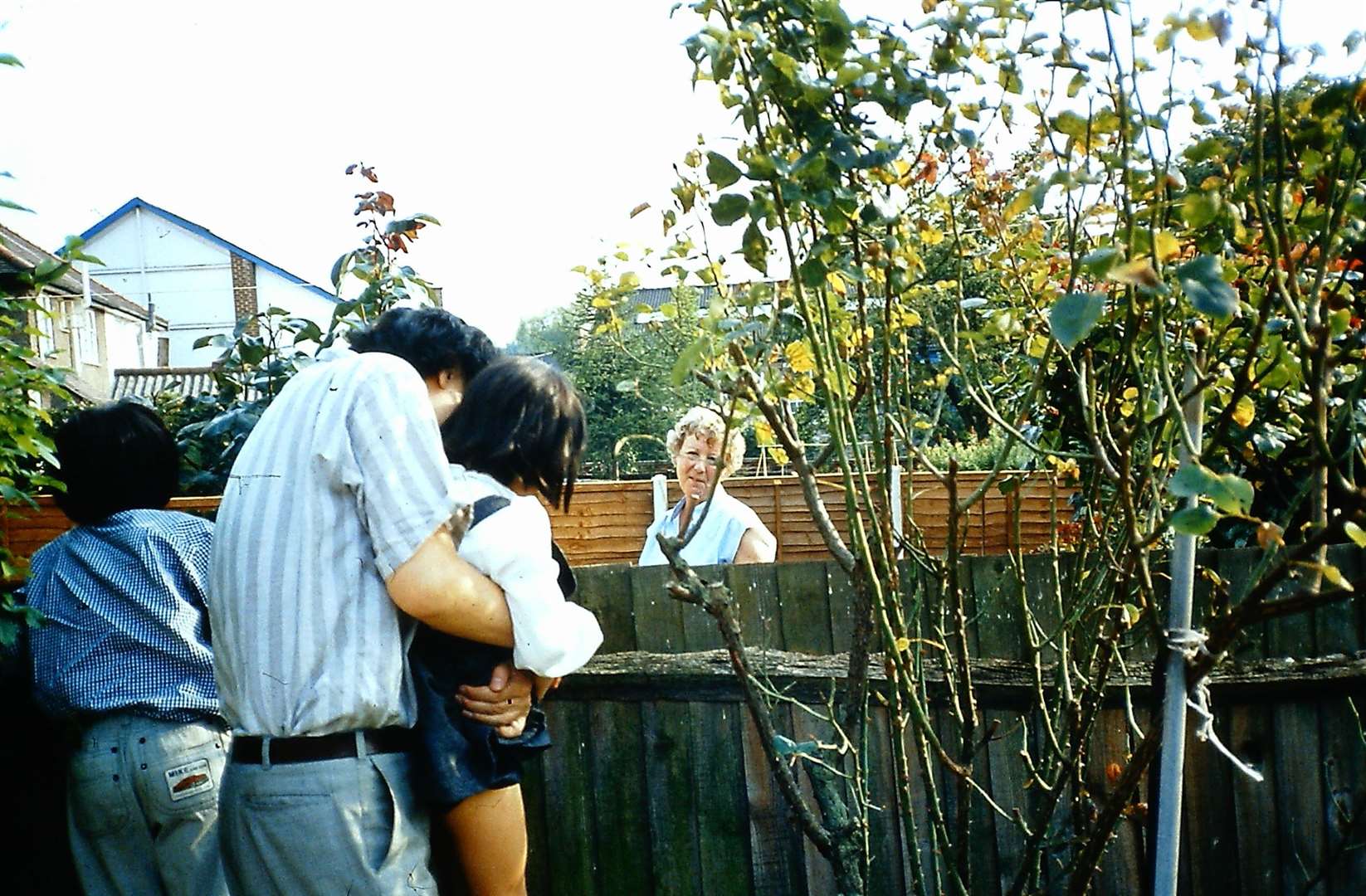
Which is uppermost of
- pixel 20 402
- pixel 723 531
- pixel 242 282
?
pixel 242 282

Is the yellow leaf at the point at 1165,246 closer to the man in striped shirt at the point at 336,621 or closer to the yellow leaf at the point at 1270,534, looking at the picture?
the yellow leaf at the point at 1270,534

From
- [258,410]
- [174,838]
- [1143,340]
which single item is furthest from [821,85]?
[258,410]

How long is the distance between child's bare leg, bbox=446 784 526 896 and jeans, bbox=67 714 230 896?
119 cm

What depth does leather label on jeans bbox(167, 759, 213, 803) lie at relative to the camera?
3.02 m

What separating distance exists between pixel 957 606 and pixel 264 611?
44.8 inches

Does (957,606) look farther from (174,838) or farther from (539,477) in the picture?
(174,838)

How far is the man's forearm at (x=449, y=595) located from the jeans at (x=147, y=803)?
4.56ft

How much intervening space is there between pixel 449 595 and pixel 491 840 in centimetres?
50

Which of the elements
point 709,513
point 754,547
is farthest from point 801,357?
point 754,547

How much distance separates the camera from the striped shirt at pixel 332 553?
191 centimetres

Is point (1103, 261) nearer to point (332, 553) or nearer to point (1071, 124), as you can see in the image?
point (1071, 124)

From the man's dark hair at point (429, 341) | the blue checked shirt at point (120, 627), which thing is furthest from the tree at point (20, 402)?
the man's dark hair at point (429, 341)

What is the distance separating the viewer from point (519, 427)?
2.28m

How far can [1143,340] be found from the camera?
2.25 m
